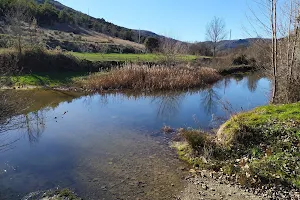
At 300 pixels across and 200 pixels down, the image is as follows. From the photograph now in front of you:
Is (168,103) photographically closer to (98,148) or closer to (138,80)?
(138,80)

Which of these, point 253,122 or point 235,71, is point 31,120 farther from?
point 235,71

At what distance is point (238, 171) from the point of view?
713cm

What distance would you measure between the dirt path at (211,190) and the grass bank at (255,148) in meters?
0.37

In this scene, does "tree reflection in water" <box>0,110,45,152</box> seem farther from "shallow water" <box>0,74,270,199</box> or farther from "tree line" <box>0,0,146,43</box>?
"tree line" <box>0,0,146,43</box>

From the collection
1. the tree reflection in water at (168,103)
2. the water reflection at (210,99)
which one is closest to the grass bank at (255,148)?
the tree reflection in water at (168,103)

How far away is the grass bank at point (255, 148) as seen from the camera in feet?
22.3

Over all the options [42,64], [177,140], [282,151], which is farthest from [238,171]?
[42,64]

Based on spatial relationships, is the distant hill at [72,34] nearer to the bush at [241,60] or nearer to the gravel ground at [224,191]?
the bush at [241,60]

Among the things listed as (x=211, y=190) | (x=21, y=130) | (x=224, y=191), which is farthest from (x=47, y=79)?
(x=224, y=191)

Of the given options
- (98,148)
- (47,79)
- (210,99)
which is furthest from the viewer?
(47,79)

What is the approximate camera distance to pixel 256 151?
7758mm

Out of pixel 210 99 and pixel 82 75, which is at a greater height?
pixel 82 75

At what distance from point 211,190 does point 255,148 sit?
6.96 feet

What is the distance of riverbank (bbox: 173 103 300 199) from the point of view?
6562 mm
